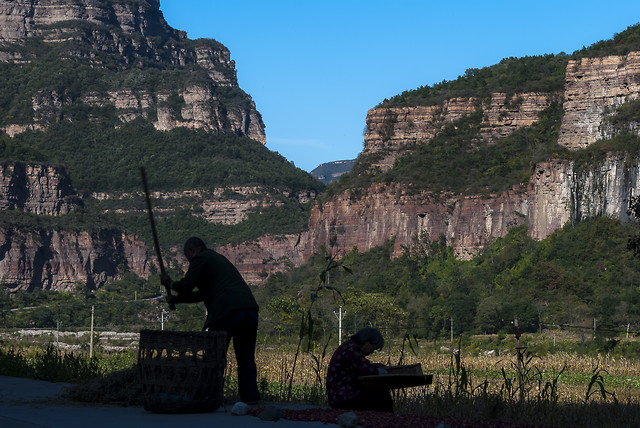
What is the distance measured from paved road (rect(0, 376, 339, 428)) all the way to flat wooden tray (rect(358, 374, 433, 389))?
84cm

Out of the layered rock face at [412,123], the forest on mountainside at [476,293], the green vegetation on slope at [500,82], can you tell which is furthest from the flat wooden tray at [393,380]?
the layered rock face at [412,123]

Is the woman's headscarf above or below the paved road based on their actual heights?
above

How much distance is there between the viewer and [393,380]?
10.1 meters

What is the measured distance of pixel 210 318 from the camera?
1117cm

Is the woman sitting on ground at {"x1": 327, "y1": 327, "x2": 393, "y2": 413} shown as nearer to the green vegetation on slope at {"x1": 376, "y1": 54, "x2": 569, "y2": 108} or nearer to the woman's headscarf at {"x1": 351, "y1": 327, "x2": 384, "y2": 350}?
the woman's headscarf at {"x1": 351, "y1": 327, "x2": 384, "y2": 350}

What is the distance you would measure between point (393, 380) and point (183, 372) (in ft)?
7.24

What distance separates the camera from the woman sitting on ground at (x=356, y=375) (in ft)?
33.9

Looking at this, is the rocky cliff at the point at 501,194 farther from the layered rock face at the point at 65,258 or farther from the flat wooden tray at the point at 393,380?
the flat wooden tray at the point at 393,380

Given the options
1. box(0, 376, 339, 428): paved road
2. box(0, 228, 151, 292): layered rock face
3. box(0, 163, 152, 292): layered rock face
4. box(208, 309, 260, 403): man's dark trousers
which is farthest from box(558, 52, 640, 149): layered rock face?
box(0, 376, 339, 428): paved road

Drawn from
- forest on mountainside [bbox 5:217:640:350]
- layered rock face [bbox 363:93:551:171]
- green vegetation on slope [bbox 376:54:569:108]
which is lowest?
forest on mountainside [bbox 5:217:640:350]

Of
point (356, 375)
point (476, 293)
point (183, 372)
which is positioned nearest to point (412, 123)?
point (476, 293)

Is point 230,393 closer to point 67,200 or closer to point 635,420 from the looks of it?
point 635,420

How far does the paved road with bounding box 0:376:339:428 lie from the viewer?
9.51 metres

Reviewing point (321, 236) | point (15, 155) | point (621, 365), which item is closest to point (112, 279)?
point (15, 155)
